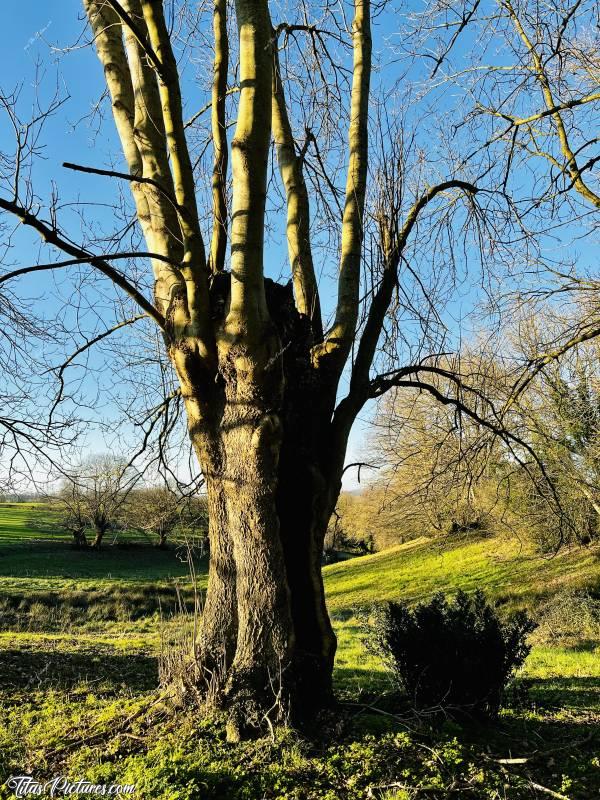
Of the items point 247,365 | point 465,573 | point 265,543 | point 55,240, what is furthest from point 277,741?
point 465,573

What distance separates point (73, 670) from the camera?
565 cm

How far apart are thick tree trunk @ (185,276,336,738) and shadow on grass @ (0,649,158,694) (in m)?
1.79

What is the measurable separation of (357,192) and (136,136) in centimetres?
177

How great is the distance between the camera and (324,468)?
411 cm

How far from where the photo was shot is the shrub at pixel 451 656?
4078mm

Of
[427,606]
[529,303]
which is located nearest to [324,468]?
[427,606]

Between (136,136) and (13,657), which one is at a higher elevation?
(136,136)

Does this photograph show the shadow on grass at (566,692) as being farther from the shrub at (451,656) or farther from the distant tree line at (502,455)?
the distant tree line at (502,455)

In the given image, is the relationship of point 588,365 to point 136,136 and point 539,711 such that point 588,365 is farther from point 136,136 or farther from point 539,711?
point 136,136

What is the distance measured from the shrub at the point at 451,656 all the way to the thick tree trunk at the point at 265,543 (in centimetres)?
80

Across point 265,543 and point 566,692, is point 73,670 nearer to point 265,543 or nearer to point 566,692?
point 265,543

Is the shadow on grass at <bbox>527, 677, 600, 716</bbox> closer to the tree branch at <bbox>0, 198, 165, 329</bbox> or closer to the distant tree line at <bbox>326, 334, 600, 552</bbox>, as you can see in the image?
the distant tree line at <bbox>326, 334, 600, 552</bbox>

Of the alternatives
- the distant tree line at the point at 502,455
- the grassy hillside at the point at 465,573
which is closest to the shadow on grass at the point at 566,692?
the distant tree line at the point at 502,455

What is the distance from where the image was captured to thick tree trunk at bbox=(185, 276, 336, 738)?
344 cm
